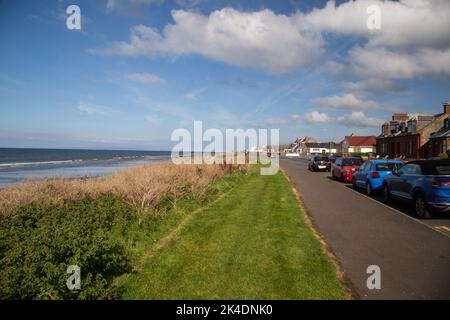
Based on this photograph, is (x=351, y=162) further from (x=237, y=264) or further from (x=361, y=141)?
(x=361, y=141)

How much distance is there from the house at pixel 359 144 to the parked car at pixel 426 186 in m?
88.6

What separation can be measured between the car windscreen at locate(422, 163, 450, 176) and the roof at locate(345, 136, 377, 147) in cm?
9422

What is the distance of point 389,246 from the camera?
641cm

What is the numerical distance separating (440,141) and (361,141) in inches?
2480

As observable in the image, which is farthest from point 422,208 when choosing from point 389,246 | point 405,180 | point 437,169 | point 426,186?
point 389,246

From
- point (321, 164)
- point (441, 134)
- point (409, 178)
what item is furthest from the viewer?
point (441, 134)

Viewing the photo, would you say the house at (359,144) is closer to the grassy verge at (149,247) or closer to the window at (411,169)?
the window at (411,169)

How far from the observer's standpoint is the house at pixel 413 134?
134ft

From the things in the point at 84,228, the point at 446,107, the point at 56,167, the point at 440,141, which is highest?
the point at 446,107

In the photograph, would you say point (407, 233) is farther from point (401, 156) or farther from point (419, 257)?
point (401, 156)

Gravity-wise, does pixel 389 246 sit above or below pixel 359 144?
below
